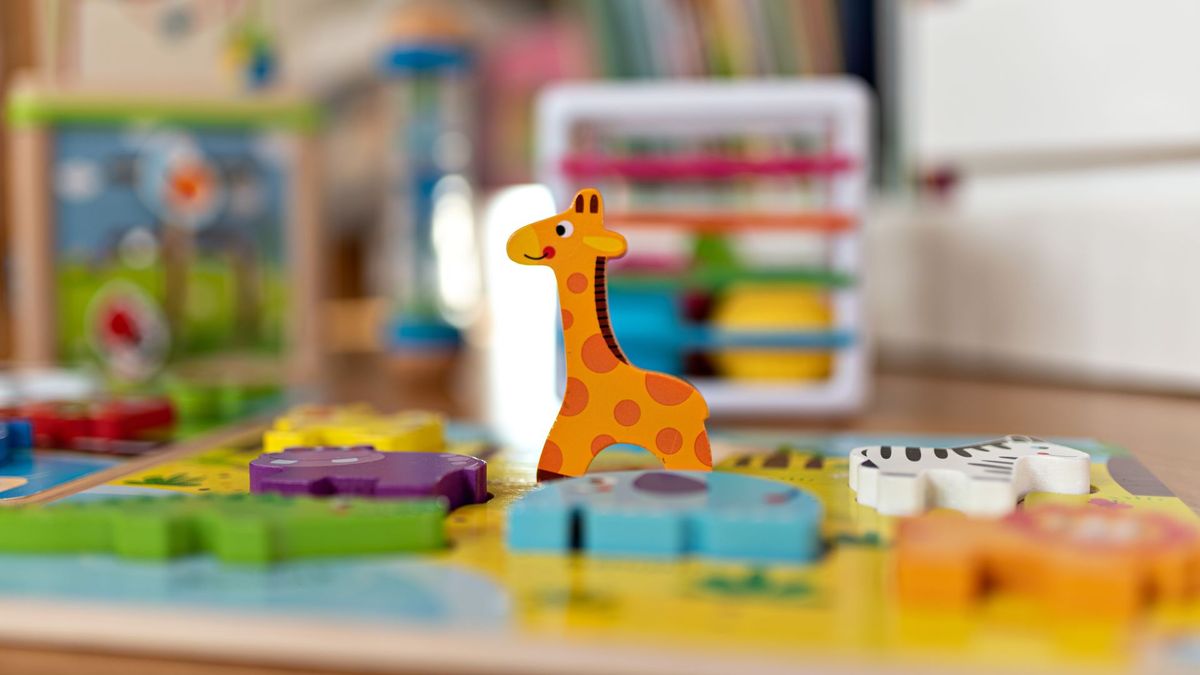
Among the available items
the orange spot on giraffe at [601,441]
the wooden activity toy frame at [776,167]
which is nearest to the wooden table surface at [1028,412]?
the wooden activity toy frame at [776,167]

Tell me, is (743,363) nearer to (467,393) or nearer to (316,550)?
(467,393)

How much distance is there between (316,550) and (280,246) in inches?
27.9

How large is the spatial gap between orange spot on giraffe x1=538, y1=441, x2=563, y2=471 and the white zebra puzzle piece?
0.13 meters

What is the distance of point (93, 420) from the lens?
613 mm

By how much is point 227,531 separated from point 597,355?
0.18 m

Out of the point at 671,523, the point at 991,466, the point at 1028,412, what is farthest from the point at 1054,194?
the point at 671,523

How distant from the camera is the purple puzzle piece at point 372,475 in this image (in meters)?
0.42

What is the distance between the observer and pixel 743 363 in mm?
830

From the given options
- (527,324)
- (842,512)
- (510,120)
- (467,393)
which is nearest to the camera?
(842,512)

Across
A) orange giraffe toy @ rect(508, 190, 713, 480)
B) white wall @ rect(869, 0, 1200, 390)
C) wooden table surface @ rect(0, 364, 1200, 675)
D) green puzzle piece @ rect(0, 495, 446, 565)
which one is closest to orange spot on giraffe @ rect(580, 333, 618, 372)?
orange giraffe toy @ rect(508, 190, 713, 480)

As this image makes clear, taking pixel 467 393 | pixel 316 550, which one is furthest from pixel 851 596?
pixel 467 393

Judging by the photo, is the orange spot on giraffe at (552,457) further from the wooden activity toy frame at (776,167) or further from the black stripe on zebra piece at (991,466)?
the wooden activity toy frame at (776,167)

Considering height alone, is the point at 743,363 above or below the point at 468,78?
below

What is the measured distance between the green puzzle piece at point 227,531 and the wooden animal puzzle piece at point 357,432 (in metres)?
0.15
